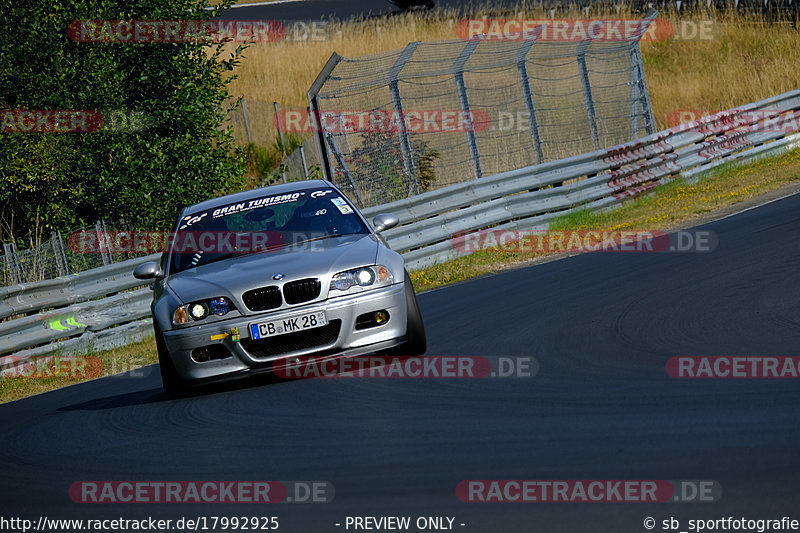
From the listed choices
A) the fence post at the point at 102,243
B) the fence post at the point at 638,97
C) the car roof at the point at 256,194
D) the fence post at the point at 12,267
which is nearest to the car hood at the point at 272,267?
the car roof at the point at 256,194

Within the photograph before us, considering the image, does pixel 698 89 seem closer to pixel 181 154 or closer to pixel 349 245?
pixel 181 154

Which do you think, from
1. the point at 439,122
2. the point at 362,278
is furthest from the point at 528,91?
the point at 362,278

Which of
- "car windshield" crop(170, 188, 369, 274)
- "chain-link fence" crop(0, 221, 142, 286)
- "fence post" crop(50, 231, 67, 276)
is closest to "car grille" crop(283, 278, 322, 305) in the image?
"car windshield" crop(170, 188, 369, 274)

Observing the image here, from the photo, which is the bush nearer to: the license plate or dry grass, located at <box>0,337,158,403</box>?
dry grass, located at <box>0,337,158,403</box>

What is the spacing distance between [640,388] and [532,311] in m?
3.71

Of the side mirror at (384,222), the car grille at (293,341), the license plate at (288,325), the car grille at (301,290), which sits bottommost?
the car grille at (293,341)

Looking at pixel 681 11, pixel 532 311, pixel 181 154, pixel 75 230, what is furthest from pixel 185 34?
pixel 681 11

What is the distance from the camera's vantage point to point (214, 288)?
7.86 m

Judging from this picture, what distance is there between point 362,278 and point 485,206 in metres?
7.90

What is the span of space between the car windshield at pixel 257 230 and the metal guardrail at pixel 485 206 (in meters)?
3.60

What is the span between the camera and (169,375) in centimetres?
812

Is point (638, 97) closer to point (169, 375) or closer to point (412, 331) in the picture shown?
point (412, 331)

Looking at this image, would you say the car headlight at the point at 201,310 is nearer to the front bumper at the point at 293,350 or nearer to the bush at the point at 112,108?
the front bumper at the point at 293,350

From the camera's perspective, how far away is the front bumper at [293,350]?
770 cm
